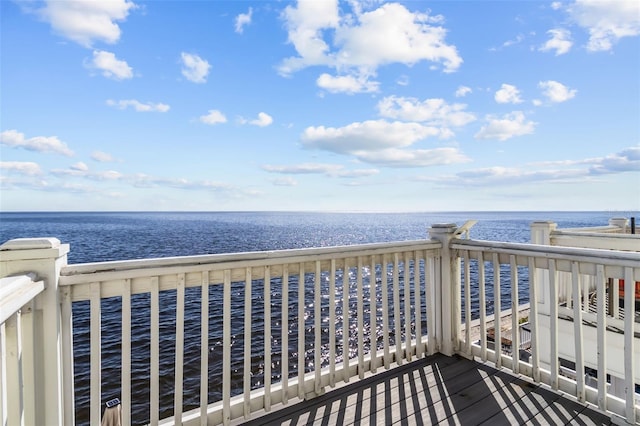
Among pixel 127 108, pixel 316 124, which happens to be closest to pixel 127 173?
pixel 127 108

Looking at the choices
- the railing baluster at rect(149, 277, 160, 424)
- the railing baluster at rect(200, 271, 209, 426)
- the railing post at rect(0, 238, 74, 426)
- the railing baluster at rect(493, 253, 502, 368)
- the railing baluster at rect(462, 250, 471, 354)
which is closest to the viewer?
the railing post at rect(0, 238, 74, 426)

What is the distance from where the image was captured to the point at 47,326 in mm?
1384

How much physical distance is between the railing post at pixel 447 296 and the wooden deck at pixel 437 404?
33cm

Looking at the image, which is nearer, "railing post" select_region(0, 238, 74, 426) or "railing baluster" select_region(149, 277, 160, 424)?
"railing post" select_region(0, 238, 74, 426)

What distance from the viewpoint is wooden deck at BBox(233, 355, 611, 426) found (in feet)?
6.25

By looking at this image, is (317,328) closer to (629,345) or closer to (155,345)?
(155,345)

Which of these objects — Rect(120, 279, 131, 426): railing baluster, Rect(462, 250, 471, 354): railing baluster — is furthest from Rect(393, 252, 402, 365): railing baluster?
Rect(120, 279, 131, 426): railing baluster

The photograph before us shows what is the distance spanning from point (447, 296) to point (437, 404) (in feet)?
3.06

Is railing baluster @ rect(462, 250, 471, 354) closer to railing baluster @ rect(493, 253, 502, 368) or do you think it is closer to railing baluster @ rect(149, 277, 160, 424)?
railing baluster @ rect(493, 253, 502, 368)

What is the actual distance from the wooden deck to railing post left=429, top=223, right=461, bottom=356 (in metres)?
0.33

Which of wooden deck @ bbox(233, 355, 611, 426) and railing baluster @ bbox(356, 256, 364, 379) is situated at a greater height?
railing baluster @ bbox(356, 256, 364, 379)

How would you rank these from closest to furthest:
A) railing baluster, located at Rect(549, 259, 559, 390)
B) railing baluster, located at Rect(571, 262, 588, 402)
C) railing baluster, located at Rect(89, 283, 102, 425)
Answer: railing baluster, located at Rect(89, 283, 102, 425)
railing baluster, located at Rect(571, 262, 588, 402)
railing baluster, located at Rect(549, 259, 559, 390)

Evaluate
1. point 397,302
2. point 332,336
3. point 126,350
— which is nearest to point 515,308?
Answer: point 397,302

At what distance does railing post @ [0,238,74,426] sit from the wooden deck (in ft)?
3.25
